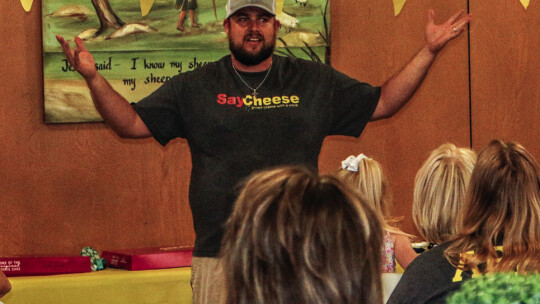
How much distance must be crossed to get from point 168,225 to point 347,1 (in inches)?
60.2

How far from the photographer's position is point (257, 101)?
8.41ft

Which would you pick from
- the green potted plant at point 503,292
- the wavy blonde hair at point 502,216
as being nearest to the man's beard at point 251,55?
the wavy blonde hair at point 502,216

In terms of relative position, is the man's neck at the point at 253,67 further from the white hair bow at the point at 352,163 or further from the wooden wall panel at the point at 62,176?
the wooden wall panel at the point at 62,176

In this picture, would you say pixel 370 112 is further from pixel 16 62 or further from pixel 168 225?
pixel 16 62

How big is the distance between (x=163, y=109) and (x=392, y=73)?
1794mm

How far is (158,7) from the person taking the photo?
3.74m

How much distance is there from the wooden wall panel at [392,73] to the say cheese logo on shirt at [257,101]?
1.48 metres

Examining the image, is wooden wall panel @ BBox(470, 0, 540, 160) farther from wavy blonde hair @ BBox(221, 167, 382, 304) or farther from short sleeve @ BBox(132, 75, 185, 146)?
wavy blonde hair @ BBox(221, 167, 382, 304)

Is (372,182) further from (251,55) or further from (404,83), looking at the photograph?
(251,55)

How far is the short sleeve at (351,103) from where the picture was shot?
268 cm

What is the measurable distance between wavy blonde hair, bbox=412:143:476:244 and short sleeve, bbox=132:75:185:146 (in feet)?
2.88

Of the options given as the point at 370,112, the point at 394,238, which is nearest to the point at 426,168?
the point at 370,112

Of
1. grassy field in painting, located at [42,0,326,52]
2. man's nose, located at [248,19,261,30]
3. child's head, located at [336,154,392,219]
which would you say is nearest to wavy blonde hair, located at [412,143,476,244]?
child's head, located at [336,154,392,219]

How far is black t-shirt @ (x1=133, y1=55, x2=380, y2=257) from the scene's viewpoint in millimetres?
2504
